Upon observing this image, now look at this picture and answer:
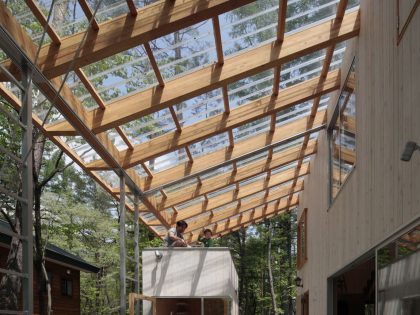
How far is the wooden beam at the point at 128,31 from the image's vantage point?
5.79 meters

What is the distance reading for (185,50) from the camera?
7125mm

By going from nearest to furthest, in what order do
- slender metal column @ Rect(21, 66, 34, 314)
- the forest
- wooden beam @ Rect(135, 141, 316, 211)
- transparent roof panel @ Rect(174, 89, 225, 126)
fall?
slender metal column @ Rect(21, 66, 34, 314) → the forest → transparent roof panel @ Rect(174, 89, 225, 126) → wooden beam @ Rect(135, 141, 316, 211)

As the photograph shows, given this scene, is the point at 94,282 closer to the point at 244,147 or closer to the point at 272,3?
the point at 244,147

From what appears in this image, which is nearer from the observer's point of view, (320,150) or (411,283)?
(411,283)

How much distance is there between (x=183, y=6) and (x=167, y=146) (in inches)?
153

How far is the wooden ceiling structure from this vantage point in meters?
5.84

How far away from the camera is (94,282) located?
2733 centimetres

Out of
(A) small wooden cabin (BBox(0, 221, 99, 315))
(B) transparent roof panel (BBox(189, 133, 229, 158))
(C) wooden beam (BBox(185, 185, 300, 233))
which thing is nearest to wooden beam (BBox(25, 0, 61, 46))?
(B) transparent roof panel (BBox(189, 133, 229, 158))

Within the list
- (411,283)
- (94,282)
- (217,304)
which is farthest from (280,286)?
(411,283)

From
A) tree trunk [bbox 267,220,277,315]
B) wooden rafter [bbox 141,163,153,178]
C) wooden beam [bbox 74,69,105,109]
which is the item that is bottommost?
tree trunk [bbox 267,220,277,315]

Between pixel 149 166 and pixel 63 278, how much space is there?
32.9 ft

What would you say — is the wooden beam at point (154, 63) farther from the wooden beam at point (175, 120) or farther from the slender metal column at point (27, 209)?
the slender metal column at point (27, 209)

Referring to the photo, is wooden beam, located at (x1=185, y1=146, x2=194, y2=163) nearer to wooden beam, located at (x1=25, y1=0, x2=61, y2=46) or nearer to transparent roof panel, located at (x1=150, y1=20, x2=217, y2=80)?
transparent roof panel, located at (x1=150, y1=20, x2=217, y2=80)

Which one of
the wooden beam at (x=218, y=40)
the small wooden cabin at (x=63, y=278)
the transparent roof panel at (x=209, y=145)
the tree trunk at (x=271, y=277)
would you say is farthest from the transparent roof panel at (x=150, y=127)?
the tree trunk at (x=271, y=277)
